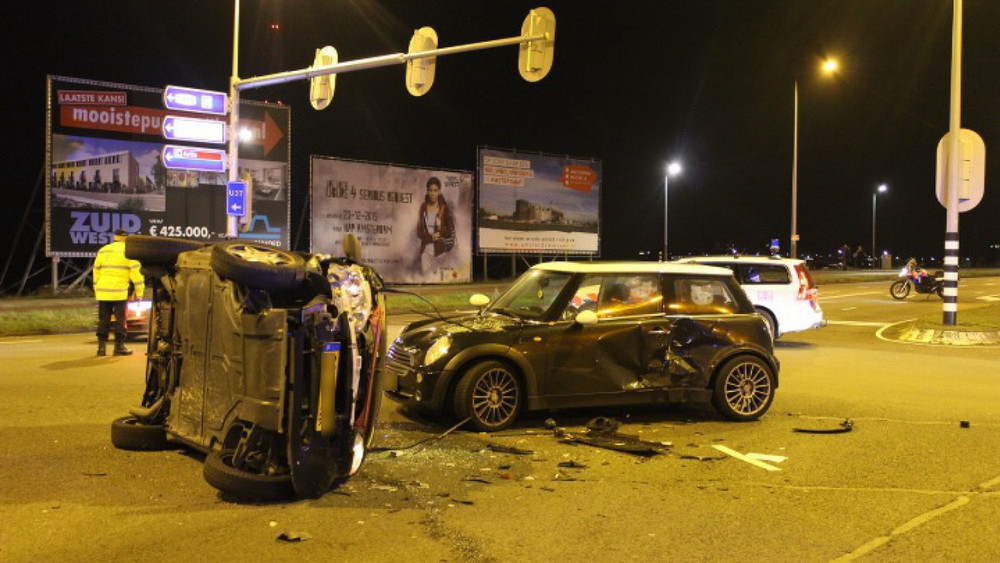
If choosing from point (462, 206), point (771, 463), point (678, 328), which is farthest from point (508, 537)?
point (462, 206)

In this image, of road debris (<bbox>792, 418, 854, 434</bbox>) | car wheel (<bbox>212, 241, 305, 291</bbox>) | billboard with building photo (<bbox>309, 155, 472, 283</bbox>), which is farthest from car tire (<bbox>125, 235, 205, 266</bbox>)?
billboard with building photo (<bbox>309, 155, 472, 283</bbox>)

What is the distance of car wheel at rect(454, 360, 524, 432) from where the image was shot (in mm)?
7445

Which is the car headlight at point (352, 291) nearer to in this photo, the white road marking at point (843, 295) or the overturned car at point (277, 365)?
the overturned car at point (277, 365)

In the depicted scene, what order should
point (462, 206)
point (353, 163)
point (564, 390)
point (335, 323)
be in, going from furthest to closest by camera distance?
point (462, 206)
point (353, 163)
point (564, 390)
point (335, 323)

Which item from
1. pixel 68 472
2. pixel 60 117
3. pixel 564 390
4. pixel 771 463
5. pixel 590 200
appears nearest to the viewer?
pixel 68 472

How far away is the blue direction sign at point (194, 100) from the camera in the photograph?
19141 millimetres

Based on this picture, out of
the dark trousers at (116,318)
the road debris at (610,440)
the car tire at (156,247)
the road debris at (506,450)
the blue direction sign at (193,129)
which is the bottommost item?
the road debris at (506,450)

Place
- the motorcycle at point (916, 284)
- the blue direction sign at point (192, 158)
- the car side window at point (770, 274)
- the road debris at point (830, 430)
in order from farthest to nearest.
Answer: the motorcycle at point (916, 284)
the blue direction sign at point (192, 158)
the car side window at point (770, 274)
the road debris at point (830, 430)

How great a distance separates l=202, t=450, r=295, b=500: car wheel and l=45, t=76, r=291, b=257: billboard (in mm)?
21233

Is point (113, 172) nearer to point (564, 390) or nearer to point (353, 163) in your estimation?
point (353, 163)

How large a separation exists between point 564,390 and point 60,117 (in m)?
24.5

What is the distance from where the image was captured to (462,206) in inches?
1451

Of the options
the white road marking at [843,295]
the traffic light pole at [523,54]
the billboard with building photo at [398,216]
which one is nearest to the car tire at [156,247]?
the traffic light pole at [523,54]

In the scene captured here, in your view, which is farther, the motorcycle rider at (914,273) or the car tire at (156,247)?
the motorcycle rider at (914,273)
